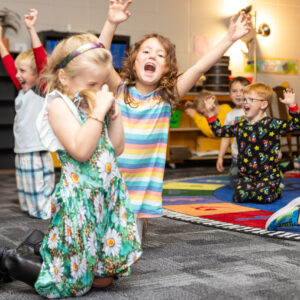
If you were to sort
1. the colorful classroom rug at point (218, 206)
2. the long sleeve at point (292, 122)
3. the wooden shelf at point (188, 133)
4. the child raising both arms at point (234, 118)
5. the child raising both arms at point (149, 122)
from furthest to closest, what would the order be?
the wooden shelf at point (188, 133), the child raising both arms at point (234, 118), the long sleeve at point (292, 122), the colorful classroom rug at point (218, 206), the child raising both arms at point (149, 122)

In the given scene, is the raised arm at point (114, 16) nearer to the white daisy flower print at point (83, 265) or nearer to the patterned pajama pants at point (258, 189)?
the white daisy flower print at point (83, 265)

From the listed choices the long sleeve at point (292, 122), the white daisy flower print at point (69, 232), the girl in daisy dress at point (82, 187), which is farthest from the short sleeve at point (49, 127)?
the long sleeve at point (292, 122)

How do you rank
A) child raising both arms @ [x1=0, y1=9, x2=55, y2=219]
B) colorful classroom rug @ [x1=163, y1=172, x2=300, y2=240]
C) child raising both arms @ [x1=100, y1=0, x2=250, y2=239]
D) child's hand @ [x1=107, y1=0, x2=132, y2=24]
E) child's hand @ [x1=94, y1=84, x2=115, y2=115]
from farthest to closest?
child raising both arms @ [x1=0, y1=9, x2=55, y2=219], colorful classroom rug @ [x1=163, y1=172, x2=300, y2=240], child raising both arms @ [x1=100, y1=0, x2=250, y2=239], child's hand @ [x1=107, y1=0, x2=132, y2=24], child's hand @ [x1=94, y1=84, x2=115, y2=115]

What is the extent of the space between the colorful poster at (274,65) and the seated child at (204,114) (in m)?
1.32

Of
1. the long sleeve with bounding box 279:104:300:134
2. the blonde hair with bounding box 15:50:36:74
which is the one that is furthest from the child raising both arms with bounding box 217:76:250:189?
the blonde hair with bounding box 15:50:36:74

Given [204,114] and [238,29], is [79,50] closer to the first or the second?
[238,29]

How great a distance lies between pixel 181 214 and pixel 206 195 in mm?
863

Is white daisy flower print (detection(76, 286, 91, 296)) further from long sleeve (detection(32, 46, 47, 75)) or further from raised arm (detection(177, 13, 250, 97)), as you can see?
long sleeve (detection(32, 46, 47, 75))

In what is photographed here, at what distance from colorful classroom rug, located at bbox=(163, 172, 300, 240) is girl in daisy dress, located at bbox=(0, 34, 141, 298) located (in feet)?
3.62

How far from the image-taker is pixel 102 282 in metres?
1.74

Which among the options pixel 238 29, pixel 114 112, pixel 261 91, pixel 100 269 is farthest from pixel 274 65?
pixel 100 269

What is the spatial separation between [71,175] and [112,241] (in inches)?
9.2

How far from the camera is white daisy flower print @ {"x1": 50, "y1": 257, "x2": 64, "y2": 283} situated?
1612 mm

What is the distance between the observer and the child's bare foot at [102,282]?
1729 mm
